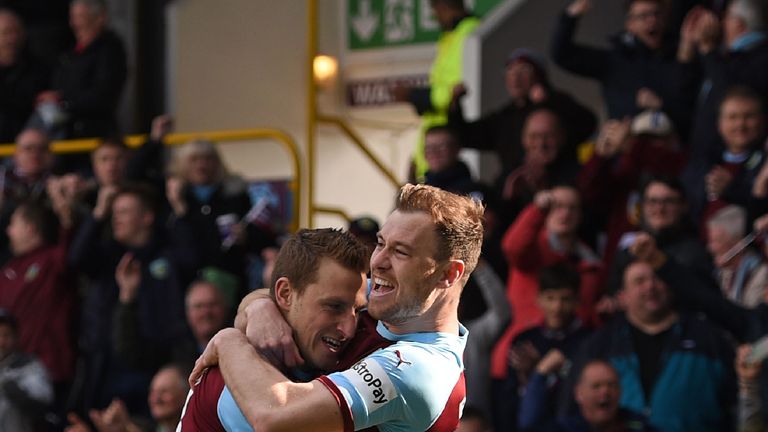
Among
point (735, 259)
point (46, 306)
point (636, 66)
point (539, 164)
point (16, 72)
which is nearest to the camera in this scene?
point (735, 259)

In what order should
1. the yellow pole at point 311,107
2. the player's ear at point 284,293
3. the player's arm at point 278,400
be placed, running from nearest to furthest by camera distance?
1. the player's arm at point 278,400
2. the player's ear at point 284,293
3. the yellow pole at point 311,107

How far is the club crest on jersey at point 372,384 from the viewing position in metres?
4.62

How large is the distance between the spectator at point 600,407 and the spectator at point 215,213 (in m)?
2.69

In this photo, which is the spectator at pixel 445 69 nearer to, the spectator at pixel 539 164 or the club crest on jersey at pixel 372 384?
the spectator at pixel 539 164

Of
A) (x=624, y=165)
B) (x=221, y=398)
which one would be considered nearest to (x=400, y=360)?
(x=221, y=398)

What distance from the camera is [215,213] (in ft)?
33.1

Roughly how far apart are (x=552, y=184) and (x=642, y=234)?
102 cm

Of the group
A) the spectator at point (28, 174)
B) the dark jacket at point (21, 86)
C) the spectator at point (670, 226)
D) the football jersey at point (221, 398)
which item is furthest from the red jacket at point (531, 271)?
the dark jacket at point (21, 86)

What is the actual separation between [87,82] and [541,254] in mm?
4301

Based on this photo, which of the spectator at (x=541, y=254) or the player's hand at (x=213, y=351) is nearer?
the player's hand at (x=213, y=351)

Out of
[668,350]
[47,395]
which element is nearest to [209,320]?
[47,395]

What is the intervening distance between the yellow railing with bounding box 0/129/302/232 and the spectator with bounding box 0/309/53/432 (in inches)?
63.5

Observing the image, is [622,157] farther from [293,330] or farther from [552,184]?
[293,330]

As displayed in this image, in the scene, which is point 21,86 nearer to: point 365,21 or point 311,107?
point 311,107
